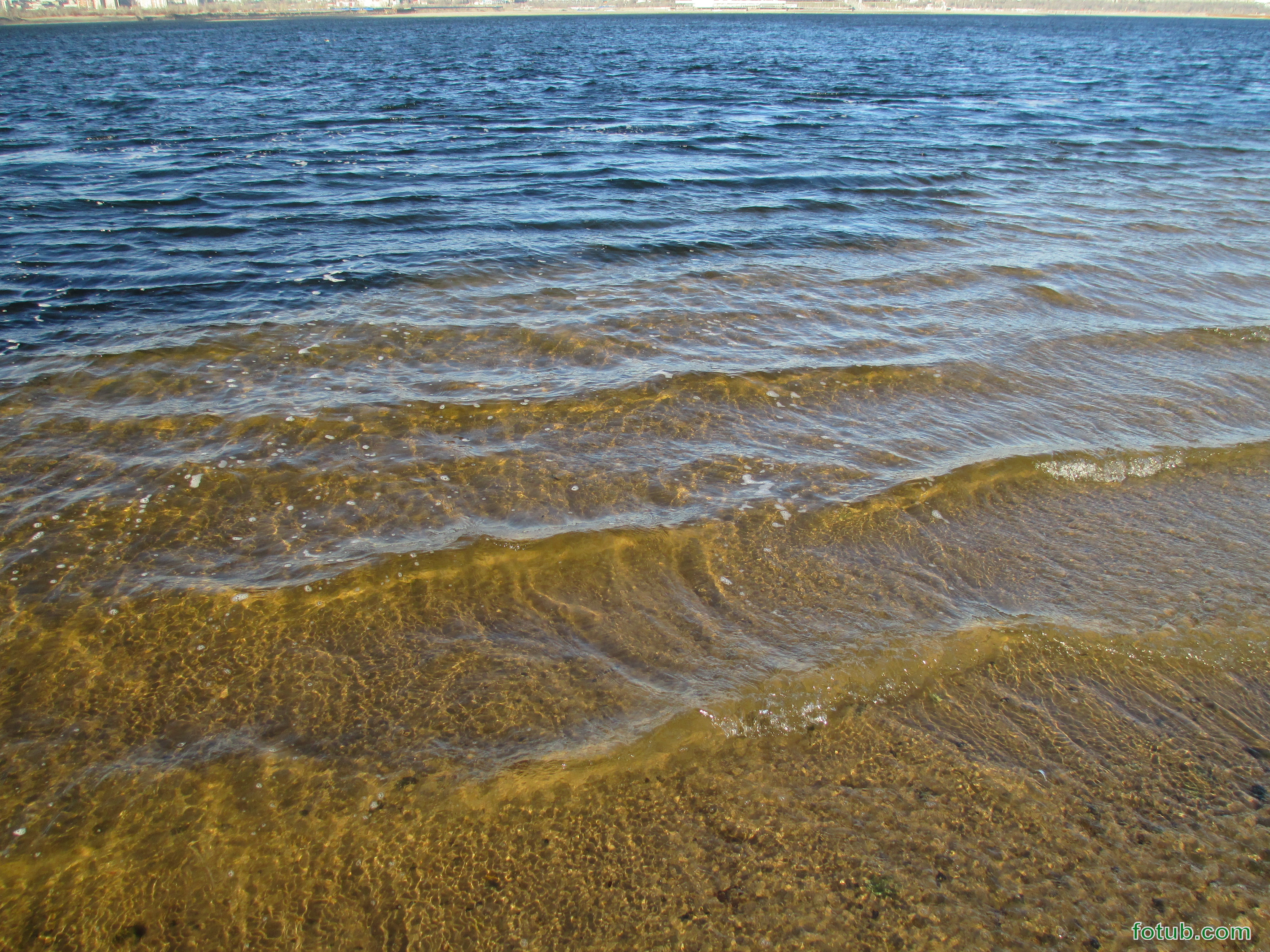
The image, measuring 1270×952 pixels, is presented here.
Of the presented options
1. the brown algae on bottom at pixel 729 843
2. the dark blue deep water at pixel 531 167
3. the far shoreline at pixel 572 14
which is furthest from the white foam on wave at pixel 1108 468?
the far shoreline at pixel 572 14

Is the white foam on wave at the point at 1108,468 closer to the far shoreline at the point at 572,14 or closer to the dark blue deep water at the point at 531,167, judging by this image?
the dark blue deep water at the point at 531,167

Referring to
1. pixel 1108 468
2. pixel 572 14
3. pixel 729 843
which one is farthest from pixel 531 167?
pixel 572 14

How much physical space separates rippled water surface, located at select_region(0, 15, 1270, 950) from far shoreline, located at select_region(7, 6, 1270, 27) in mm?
149938

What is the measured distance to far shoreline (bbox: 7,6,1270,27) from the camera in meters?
131

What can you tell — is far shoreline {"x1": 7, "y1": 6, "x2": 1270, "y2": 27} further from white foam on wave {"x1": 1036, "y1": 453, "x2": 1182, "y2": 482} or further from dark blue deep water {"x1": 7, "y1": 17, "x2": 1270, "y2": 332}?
white foam on wave {"x1": 1036, "y1": 453, "x2": 1182, "y2": 482}

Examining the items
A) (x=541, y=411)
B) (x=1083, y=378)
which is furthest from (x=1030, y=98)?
(x=541, y=411)

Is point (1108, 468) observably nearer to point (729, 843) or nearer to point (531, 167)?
point (729, 843)

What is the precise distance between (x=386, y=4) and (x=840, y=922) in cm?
24061

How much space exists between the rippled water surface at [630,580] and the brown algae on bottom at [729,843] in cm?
2

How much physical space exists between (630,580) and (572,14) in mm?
192404

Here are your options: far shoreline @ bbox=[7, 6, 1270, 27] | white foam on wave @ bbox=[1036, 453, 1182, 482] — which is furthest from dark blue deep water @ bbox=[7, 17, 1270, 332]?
far shoreline @ bbox=[7, 6, 1270, 27]

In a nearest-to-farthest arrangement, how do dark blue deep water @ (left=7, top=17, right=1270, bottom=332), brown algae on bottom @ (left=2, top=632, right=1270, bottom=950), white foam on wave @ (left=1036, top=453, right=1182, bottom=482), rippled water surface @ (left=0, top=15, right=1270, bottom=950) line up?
brown algae on bottom @ (left=2, top=632, right=1270, bottom=950), rippled water surface @ (left=0, top=15, right=1270, bottom=950), white foam on wave @ (left=1036, top=453, right=1182, bottom=482), dark blue deep water @ (left=7, top=17, right=1270, bottom=332)

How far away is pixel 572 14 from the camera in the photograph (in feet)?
533

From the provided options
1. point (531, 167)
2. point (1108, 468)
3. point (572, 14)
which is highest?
point (572, 14)
